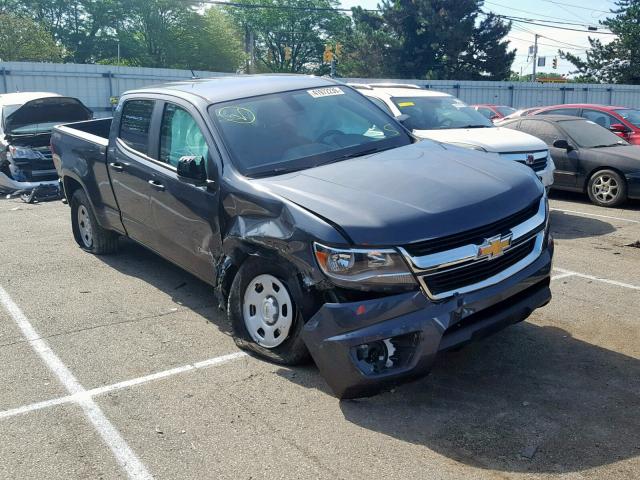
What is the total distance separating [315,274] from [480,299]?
0.96 meters

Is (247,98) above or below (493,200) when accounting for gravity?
above

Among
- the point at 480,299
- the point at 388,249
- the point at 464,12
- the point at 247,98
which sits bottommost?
the point at 480,299

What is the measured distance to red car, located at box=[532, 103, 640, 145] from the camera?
1352 centimetres

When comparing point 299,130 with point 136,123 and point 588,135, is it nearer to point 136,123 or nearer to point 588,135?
point 136,123

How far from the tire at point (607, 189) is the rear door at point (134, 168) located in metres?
7.57

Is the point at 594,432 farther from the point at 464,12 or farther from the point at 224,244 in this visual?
the point at 464,12

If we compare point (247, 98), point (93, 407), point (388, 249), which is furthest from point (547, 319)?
point (93, 407)

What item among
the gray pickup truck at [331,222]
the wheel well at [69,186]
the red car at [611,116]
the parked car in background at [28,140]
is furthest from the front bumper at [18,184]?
the red car at [611,116]

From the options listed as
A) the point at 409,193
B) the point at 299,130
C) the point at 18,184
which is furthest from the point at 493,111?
the point at 409,193

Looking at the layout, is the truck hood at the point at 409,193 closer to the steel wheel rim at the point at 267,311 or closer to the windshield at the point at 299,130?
the windshield at the point at 299,130

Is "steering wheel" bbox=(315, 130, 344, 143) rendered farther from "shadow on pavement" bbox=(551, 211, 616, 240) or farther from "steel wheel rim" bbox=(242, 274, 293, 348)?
"shadow on pavement" bbox=(551, 211, 616, 240)

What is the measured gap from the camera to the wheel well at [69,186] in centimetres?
769

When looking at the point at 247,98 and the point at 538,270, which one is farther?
the point at 247,98

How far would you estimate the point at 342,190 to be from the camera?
416 cm
